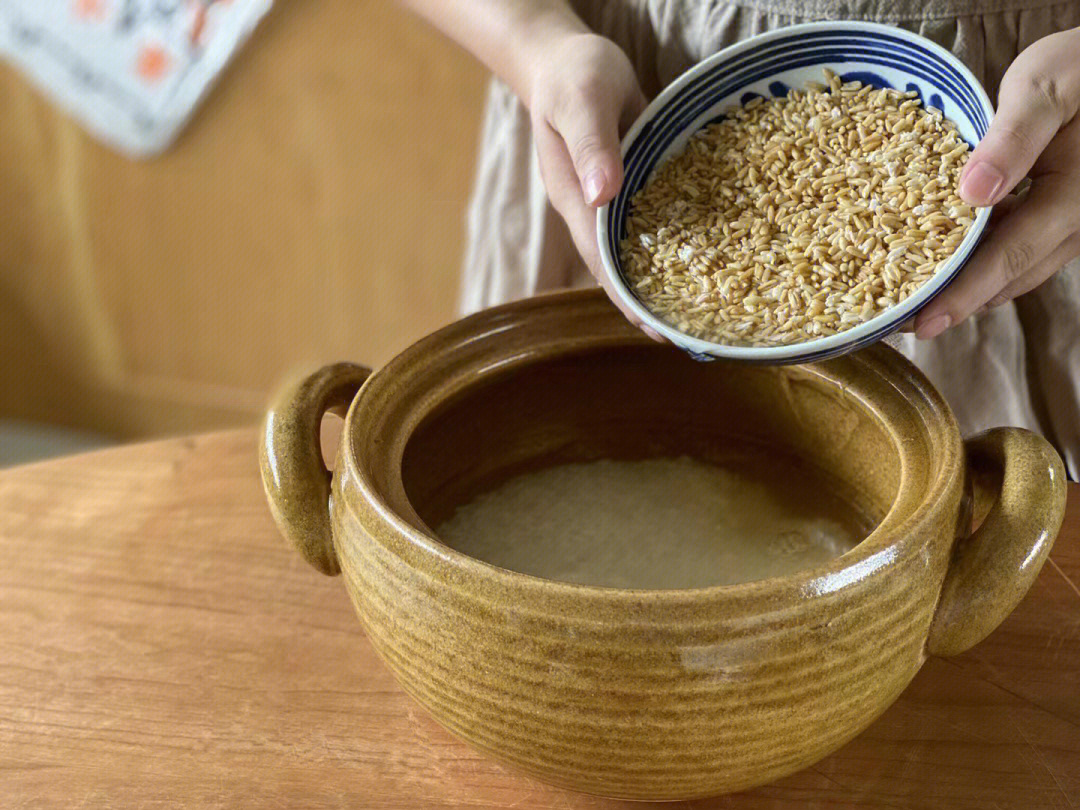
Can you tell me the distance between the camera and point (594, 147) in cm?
88

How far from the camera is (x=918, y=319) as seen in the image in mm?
798

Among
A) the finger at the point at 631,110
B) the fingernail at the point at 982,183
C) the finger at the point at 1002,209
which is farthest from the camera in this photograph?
the finger at the point at 631,110

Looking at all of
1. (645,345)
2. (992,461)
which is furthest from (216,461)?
(992,461)

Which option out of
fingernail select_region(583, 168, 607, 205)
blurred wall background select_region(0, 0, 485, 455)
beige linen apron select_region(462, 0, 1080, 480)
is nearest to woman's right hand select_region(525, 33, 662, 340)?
fingernail select_region(583, 168, 607, 205)

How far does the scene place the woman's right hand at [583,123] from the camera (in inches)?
34.5

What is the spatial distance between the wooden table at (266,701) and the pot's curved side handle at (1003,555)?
0.11 meters

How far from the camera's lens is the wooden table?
2.52 ft

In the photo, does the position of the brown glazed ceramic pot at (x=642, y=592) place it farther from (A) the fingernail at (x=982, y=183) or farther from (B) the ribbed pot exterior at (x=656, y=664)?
(A) the fingernail at (x=982, y=183)

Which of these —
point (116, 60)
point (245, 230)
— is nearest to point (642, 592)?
point (245, 230)

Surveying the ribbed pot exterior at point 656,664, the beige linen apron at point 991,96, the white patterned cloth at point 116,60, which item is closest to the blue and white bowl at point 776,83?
the beige linen apron at point 991,96

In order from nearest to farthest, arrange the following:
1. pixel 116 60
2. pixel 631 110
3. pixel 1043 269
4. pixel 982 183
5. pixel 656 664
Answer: pixel 656 664 < pixel 982 183 < pixel 1043 269 < pixel 631 110 < pixel 116 60

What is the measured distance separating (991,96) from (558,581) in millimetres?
650

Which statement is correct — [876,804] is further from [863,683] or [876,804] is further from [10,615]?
[10,615]

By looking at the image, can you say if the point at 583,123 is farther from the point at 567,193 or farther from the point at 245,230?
the point at 245,230
